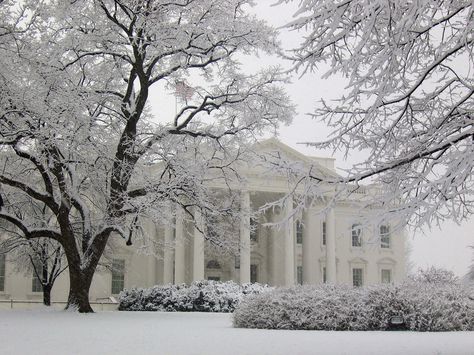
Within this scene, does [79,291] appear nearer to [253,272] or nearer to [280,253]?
[280,253]

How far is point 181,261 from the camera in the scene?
35938mm

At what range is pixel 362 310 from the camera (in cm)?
1350

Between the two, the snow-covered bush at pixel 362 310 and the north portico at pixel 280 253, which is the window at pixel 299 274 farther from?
the snow-covered bush at pixel 362 310

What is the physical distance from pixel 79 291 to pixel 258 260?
26.7 m

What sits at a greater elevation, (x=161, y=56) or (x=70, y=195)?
(x=161, y=56)

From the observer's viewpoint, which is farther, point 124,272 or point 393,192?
point 124,272

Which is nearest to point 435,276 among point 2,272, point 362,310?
point 362,310

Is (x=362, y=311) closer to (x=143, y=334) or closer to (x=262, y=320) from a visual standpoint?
(x=262, y=320)

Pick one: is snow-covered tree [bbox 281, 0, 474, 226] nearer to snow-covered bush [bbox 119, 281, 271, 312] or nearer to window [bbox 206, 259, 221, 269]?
snow-covered bush [bbox 119, 281, 271, 312]

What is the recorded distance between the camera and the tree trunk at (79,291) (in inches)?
739

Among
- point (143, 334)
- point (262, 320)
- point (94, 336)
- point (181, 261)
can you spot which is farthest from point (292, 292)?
point (181, 261)

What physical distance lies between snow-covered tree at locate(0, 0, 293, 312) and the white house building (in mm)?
11307

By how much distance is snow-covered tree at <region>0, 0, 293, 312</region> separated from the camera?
16.8m

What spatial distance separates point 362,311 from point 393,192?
6.12 metres
